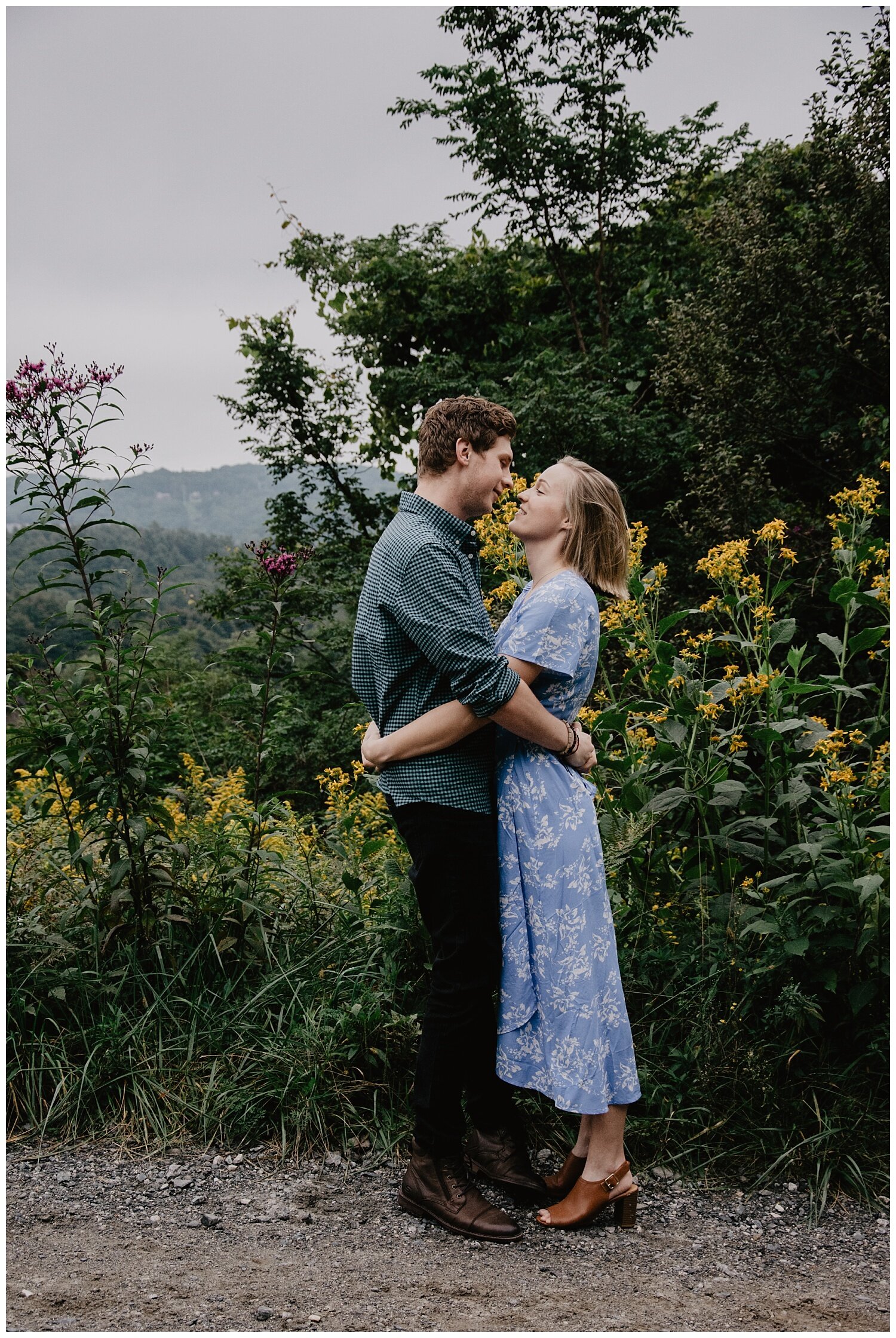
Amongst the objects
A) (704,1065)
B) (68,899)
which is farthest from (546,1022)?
(68,899)

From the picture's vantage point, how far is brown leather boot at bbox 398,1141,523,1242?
7.31 ft

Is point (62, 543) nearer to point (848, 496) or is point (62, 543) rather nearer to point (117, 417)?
point (117, 417)

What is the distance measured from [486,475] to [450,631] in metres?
0.42

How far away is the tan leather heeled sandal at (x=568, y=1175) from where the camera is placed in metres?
2.35

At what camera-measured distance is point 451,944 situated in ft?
7.39

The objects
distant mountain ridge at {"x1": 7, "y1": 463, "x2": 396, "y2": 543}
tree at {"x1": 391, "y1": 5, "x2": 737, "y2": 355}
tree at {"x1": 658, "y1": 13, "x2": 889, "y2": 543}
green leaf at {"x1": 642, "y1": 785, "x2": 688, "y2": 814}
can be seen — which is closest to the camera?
green leaf at {"x1": 642, "y1": 785, "x2": 688, "y2": 814}

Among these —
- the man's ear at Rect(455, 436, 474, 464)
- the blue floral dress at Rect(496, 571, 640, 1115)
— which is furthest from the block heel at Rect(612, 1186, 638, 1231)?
the man's ear at Rect(455, 436, 474, 464)

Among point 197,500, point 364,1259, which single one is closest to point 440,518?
point 364,1259

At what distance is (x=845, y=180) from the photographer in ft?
20.0

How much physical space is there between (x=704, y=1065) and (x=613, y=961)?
532 millimetres

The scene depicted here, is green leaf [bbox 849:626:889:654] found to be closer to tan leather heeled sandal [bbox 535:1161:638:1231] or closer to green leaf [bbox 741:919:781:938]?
green leaf [bbox 741:919:781:938]

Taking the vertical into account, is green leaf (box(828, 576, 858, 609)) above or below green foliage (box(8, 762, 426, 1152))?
above

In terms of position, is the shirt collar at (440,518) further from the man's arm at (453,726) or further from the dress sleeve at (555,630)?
the man's arm at (453,726)

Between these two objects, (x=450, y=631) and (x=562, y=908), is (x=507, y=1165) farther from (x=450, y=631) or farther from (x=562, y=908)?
(x=450, y=631)
